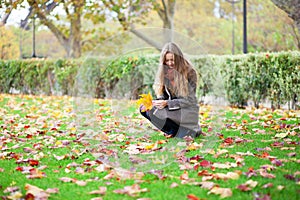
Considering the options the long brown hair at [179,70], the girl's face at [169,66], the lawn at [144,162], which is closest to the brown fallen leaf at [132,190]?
the lawn at [144,162]

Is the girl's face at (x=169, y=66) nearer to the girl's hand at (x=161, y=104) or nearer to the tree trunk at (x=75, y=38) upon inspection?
the girl's hand at (x=161, y=104)

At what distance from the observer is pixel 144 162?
12.2 feet

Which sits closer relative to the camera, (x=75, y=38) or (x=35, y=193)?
(x=35, y=193)

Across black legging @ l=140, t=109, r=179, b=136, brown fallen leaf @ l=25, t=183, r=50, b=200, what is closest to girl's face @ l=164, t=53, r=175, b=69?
black legging @ l=140, t=109, r=179, b=136

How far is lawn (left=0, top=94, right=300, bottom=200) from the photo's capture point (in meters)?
2.90

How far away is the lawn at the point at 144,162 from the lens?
114 inches

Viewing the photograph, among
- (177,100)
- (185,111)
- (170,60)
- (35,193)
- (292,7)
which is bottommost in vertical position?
(35,193)

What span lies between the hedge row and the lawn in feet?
3.48

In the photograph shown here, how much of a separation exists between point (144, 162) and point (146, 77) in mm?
7151

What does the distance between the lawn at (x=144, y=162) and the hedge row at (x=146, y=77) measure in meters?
1.06

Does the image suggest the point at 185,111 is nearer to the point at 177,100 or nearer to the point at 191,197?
the point at 177,100

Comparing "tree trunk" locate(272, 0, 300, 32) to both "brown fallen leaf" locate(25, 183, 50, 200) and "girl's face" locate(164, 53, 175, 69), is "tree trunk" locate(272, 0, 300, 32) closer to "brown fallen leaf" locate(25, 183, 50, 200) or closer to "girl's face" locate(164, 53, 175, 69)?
"girl's face" locate(164, 53, 175, 69)

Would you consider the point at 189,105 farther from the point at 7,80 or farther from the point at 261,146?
the point at 7,80

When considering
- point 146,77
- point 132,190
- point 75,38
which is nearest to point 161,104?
point 132,190
